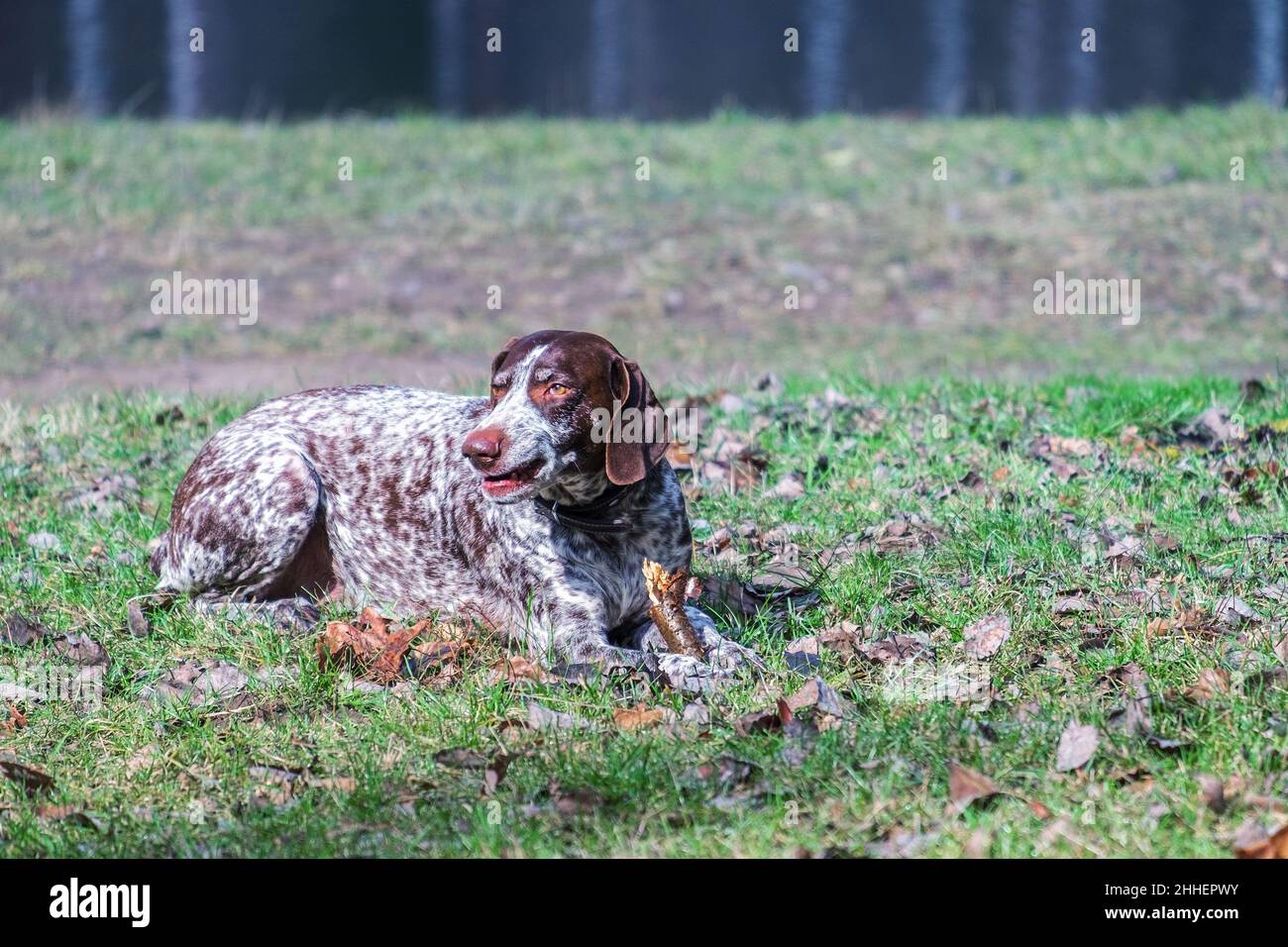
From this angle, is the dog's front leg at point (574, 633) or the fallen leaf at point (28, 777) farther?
the dog's front leg at point (574, 633)

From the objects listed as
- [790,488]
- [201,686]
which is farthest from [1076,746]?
[790,488]

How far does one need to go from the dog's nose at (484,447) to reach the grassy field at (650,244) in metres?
5.82

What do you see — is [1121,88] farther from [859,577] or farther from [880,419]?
[859,577]

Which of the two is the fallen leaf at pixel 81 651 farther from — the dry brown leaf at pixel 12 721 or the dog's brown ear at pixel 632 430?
the dog's brown ear at pixel 632 430

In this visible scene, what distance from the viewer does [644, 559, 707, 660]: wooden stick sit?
15.5 ft

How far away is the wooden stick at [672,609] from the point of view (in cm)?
471

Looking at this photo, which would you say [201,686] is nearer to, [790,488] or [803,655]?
[803,655]

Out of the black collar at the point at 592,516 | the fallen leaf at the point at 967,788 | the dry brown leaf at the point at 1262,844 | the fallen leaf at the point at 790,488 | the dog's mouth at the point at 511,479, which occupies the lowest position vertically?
the dry brown leaf at the point at 1262,844

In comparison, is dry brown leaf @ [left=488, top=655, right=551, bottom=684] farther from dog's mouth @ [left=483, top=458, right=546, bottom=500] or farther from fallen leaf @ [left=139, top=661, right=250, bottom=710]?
fallen leaf @ [left=139, top=661, right=250, bottom=710]

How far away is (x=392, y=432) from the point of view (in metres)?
5.75
